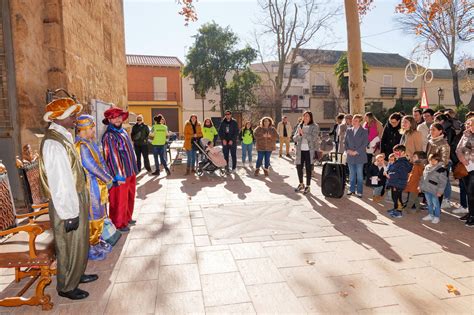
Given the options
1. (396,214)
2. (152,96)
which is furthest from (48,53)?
(152,96)

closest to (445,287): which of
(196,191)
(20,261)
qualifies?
(20,261)

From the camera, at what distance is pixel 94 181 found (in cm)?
408

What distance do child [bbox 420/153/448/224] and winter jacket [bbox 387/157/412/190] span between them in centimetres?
28

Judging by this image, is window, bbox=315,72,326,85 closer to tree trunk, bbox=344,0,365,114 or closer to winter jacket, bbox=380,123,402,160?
tree trunk, bbox=344,0,365,114

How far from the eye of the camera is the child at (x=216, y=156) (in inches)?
386

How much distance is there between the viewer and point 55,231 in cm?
306

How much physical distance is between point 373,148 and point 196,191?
167 inches

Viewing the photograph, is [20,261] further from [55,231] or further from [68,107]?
[68,107]

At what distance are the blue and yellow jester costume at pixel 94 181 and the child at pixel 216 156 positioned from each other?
5586 mm

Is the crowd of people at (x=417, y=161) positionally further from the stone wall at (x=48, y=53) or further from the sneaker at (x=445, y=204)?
the stone wall at (x=48, y=53)

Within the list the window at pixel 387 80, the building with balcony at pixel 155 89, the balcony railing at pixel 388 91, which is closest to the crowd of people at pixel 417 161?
the building with balcony at pixel 155 89

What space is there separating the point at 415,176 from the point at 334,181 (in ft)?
5.30

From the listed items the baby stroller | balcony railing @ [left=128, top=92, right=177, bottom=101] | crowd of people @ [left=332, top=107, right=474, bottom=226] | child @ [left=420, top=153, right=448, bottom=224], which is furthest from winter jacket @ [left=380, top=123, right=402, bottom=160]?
balcony railing @ [left=128, top=92, right=177, bottom=101]

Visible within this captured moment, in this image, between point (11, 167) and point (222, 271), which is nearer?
point (222, 271)
